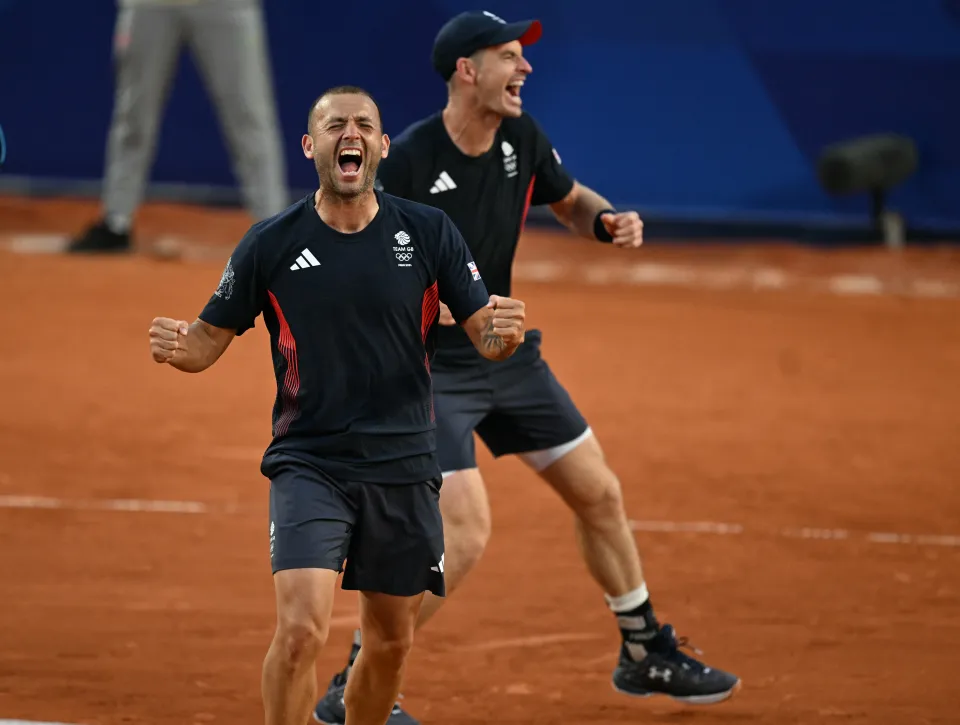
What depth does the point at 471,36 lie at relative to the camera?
270 inches

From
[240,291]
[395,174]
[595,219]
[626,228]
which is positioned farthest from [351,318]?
[595,219]

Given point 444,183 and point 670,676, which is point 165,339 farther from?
point 670,676

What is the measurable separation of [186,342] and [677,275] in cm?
1113

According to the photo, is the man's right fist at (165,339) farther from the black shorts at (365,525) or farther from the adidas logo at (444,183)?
the adidas logo at (444,183)

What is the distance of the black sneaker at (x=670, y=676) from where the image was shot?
6699 mm

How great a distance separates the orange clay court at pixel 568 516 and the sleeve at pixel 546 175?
1.80 m

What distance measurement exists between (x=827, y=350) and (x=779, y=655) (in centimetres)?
650

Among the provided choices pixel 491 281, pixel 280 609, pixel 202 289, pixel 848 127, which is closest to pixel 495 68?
pixel 491 281

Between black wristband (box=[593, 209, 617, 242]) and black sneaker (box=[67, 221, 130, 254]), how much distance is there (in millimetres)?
9691

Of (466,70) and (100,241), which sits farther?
(100,241)

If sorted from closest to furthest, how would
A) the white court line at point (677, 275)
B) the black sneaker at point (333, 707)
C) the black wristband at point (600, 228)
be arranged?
the black sneaker at point (333, 707)
the black wristband at point (600, 228)
the white court line at point (677, 275)

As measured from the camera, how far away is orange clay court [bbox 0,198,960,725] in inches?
269

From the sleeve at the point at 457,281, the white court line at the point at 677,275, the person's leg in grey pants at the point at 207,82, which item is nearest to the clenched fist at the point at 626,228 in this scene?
the sleeve at the point at 457,281

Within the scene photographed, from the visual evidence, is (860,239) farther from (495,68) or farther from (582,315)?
(495,68)
